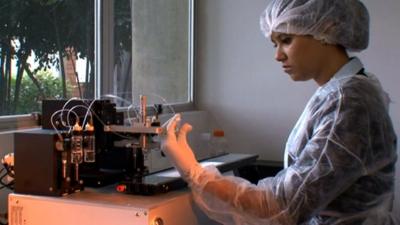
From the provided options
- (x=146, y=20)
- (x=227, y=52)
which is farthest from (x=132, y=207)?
(x=227, y=52)

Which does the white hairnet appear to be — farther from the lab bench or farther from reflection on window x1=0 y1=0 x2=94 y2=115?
reflection on window x1=0 y1=0 x2=94 y2=115

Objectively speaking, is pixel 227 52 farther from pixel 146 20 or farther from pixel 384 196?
pixel 384 196

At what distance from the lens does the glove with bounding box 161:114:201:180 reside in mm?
1484

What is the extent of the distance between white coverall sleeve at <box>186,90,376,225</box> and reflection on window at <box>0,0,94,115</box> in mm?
1185

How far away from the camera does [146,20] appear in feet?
10.5

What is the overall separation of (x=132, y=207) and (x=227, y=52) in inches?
86.7

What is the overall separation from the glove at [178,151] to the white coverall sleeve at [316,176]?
0.43ft

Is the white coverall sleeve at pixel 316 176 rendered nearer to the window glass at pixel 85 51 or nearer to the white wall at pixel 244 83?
the window glass at pixel 85 51

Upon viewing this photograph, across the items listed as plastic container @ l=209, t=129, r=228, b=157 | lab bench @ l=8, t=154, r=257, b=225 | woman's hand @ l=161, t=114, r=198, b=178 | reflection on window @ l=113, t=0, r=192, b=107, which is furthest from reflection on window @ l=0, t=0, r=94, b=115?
plastic container @ l=209, t=129, r=228, b=157

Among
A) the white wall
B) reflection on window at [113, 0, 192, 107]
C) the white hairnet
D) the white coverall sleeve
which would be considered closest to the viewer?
the white coverall sleeve

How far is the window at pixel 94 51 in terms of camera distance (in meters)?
2.18

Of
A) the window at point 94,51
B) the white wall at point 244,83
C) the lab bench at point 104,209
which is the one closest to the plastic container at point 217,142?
the white wall at point 244,83

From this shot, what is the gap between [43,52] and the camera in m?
2.31

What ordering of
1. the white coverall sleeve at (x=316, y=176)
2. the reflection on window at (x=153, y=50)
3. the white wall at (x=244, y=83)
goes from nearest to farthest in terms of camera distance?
the white coverall sleeve at (x=316, y=176)
the reflection on window at (x=153, y=50)
the white wall at (x=244, y=83)
